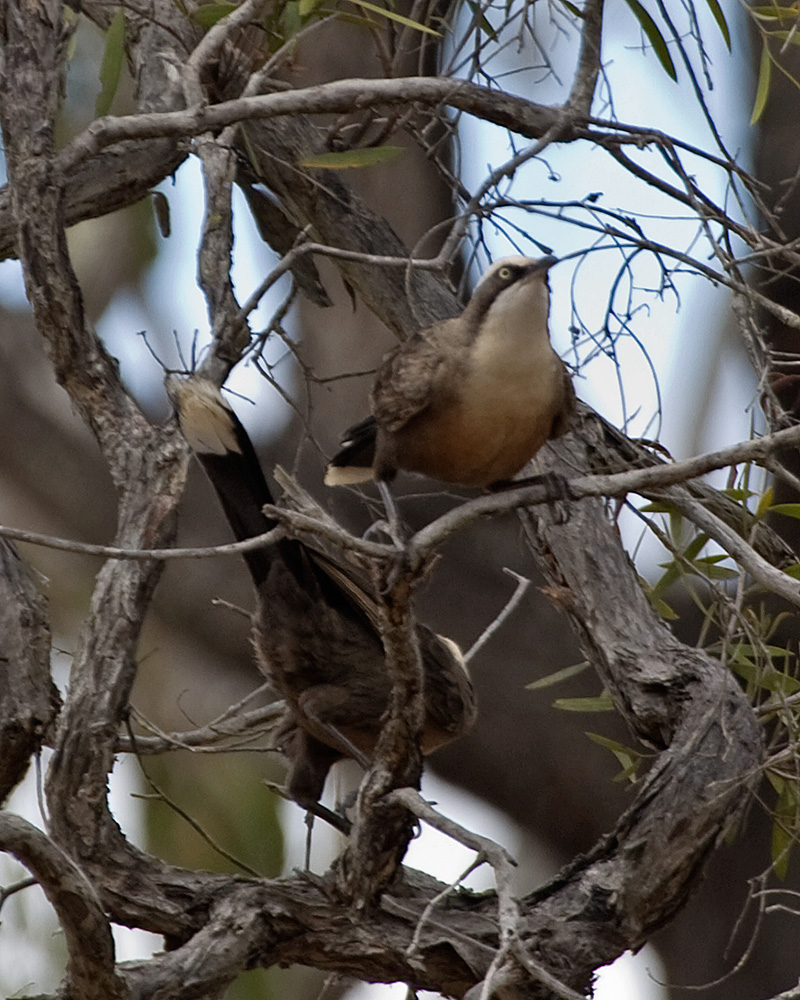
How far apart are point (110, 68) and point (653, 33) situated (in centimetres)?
117

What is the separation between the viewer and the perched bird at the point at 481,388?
282 cm

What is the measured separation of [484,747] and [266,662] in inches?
92.8

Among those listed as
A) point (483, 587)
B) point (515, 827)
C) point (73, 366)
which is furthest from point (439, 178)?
point (73, 366)

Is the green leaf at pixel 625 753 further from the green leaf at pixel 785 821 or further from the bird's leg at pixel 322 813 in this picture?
the bird's leg at pixel 322 813

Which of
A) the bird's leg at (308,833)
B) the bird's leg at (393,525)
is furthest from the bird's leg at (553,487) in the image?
the bird's leg at (308,833)

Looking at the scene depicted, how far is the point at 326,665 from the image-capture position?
10.5ft

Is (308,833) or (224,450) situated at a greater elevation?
(224,450)

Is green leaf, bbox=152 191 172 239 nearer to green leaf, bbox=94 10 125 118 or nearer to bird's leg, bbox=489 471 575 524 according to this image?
green leaf, bbox=94 10 125 118

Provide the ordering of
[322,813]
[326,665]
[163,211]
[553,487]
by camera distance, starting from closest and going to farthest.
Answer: [553,487], [322,813], [326,665], [163,211]

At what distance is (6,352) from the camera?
6.02 meters

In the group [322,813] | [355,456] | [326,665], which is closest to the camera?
[322,813]

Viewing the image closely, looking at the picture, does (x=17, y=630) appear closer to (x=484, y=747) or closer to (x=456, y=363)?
(x=456, y=363)

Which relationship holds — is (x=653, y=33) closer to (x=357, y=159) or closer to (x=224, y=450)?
(x=357, y=159)

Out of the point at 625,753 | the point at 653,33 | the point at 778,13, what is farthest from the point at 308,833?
the point at 778,13
